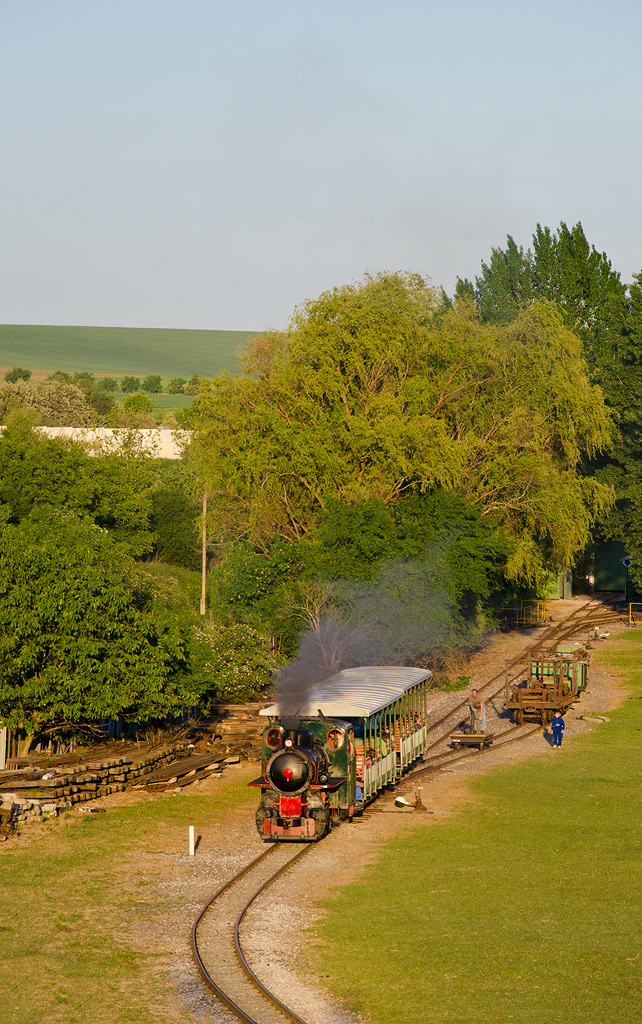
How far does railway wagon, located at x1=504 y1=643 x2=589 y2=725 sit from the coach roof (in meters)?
9.97

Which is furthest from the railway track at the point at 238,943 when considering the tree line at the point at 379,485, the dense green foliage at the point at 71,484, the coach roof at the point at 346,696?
the dense green foliage at the point at 71,484

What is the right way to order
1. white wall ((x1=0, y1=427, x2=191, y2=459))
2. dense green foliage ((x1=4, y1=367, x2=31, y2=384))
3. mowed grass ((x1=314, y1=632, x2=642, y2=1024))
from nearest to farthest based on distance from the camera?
mowed grass ((x1=314, y1=632, x2=642, y2=1024)), white wall ((x1=0, y1=427, x2=191, y2=459)), dense green foliage ((x1=4, y1=367, x2=31, y2=384))

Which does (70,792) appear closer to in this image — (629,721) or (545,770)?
(545,770)

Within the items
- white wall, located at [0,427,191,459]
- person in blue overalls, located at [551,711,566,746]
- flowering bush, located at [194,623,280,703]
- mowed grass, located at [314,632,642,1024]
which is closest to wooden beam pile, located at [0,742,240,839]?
mowed grass, located at [314,632,642,1024]

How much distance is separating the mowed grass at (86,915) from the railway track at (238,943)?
691mm

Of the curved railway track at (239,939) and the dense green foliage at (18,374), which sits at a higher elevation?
the dense green foliage at (18,374)

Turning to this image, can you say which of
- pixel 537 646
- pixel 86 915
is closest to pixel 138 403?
pixel 537 646

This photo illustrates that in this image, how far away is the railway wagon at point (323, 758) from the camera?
23719 millimetres

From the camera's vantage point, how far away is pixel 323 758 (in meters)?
24.5

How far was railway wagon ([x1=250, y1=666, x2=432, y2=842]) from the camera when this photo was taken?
77.8ft

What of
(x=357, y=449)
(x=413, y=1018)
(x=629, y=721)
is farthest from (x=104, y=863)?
(x=357, y=449)

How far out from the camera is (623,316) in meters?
68.8

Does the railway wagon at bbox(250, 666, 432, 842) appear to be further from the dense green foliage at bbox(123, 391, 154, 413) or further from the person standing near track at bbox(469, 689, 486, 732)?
the dense green foliage at bbox(123, 391, 154, 413)

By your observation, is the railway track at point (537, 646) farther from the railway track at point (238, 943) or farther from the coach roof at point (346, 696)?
the railway track at point (238, 943)
